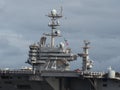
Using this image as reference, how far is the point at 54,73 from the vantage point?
45.3 meters

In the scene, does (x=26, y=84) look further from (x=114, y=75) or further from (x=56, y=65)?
(x=114, y=75)

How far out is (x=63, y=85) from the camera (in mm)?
46750

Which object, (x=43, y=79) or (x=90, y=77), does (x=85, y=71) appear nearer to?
(x=90, y=77)

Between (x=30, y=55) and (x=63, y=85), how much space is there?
5393mm

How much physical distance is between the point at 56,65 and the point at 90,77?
20.6 feet

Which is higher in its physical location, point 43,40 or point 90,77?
point 43,40

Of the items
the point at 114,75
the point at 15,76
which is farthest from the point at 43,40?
the point at 114,75

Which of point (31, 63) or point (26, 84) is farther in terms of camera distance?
point (31, 63)

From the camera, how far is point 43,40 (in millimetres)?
51281

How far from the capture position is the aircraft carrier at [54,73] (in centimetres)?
4512

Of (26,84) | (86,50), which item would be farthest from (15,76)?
(86,50)

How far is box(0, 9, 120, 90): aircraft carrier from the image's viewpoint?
45.1 m

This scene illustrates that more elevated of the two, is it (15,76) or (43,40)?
(43,40)

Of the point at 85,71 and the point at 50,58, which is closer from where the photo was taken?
the point at 85,71
